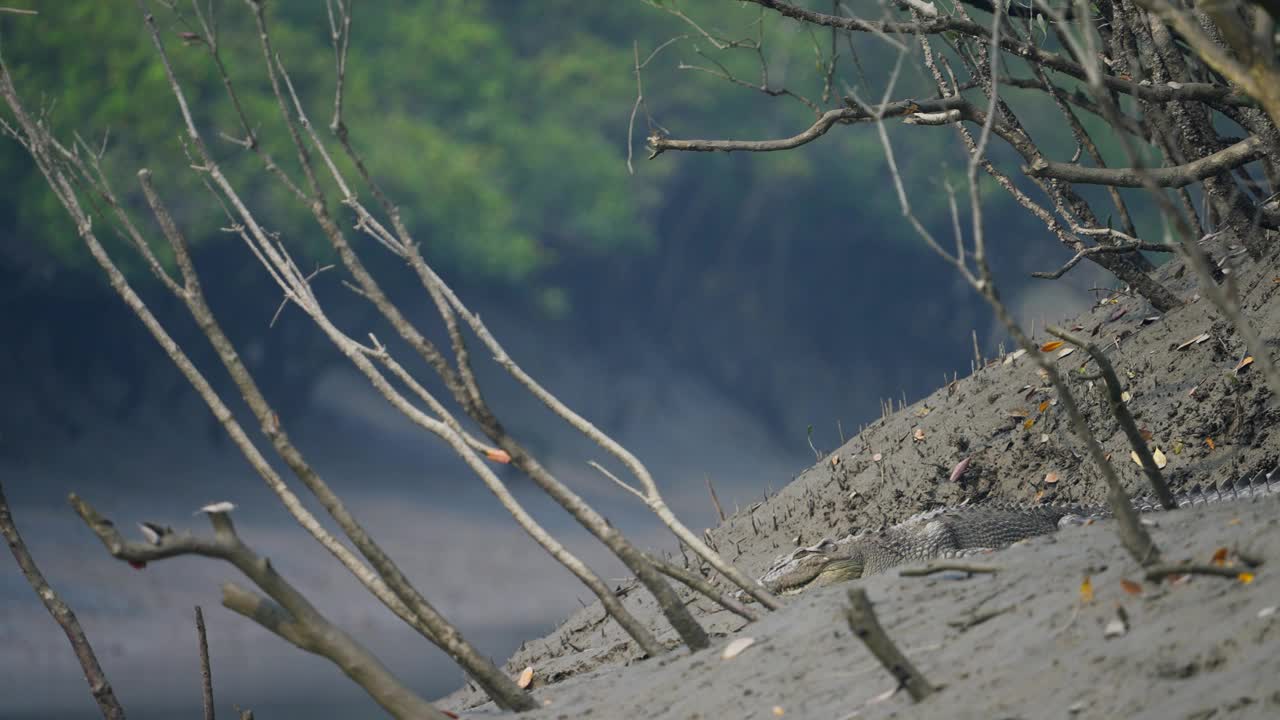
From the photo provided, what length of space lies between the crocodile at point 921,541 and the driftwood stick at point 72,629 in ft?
8.16

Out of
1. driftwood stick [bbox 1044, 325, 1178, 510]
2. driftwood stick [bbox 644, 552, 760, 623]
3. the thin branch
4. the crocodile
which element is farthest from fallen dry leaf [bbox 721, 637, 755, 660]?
the thin branch

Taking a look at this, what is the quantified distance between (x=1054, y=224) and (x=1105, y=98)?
3956 mm

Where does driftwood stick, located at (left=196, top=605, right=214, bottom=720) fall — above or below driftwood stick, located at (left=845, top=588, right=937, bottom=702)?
above

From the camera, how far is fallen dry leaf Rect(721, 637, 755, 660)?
102 inches

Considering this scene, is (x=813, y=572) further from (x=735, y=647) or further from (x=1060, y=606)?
(x=1060, y=606)

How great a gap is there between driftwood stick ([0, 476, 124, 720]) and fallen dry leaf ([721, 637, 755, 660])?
7.70ft

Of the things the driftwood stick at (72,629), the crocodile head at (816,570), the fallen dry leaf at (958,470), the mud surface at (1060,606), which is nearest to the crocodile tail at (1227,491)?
the mud surface at (1060,606)

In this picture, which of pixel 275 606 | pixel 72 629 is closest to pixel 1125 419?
pixel 275 606

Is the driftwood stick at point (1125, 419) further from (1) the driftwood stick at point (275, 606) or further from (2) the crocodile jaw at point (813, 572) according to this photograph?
(1) the driftwood stick at point (275, 606)

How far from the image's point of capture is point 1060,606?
1979 millimetres

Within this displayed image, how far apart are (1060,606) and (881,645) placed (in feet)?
1.39

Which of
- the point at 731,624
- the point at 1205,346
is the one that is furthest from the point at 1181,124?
the point at 731,624

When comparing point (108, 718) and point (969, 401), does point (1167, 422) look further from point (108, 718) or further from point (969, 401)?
point (108, 718)

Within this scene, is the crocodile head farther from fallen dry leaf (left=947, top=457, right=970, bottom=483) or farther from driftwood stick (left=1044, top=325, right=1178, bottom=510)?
driftwood stick (left=1044, top=325, right=1178, bottom=510)
